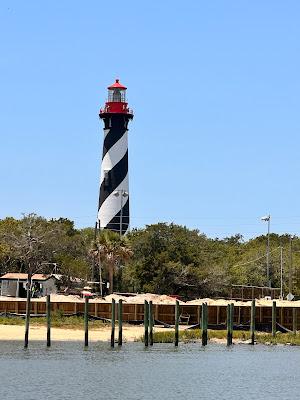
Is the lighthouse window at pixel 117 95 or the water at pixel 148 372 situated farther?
the lighthouse window at pixel 117 95

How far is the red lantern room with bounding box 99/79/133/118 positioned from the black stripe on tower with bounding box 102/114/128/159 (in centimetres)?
67

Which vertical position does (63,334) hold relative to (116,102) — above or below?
below

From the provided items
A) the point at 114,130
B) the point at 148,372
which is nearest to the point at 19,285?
the point at 114,130

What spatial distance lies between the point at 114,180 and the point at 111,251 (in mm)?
17961

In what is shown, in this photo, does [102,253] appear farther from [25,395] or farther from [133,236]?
[25,395]

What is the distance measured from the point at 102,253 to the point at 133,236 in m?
12.1

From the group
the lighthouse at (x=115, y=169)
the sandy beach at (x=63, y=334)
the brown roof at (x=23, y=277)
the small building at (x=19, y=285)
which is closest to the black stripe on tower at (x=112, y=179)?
the lighthouse at (x=115, y=169)

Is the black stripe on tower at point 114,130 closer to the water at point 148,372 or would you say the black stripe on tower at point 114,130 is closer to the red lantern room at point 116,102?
the red lantern room at point 116,102

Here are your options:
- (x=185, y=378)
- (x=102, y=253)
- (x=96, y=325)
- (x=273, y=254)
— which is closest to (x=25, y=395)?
(x=185, y=378)

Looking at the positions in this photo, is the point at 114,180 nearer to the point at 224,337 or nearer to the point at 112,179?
the point at 112,179

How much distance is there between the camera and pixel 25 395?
179ft

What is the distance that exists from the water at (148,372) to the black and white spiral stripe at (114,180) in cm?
4466

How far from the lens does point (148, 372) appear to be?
64.8 m

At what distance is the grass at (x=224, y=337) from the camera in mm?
78938
